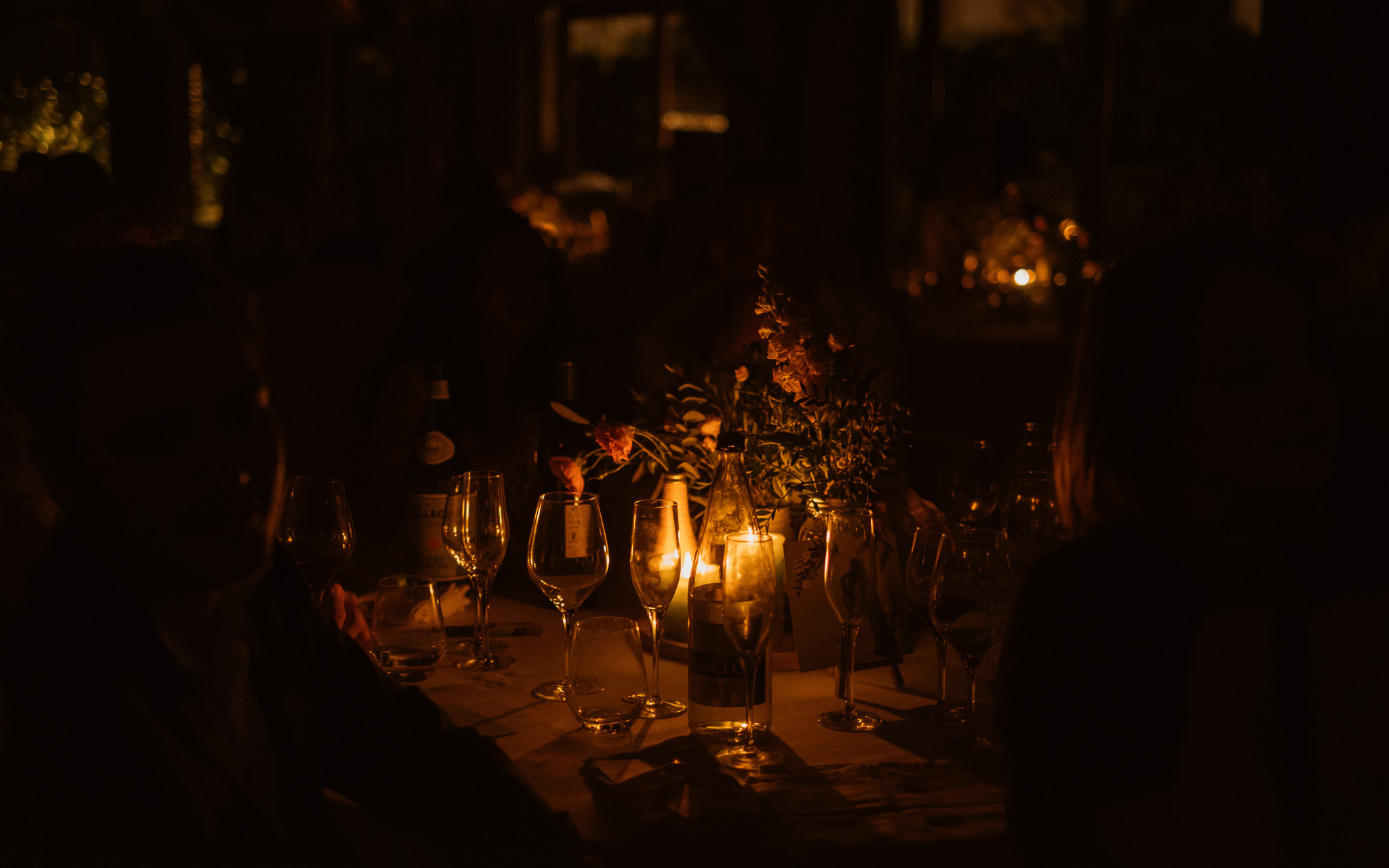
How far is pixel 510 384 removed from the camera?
2.46 m

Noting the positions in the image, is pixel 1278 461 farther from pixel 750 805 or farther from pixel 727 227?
pixel 727 227

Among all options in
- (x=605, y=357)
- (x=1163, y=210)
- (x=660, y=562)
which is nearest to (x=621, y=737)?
(x=660, y=562)

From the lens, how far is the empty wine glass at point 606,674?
1219 millimetres

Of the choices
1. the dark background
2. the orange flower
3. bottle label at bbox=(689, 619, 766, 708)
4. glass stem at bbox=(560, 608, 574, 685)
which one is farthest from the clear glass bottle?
the dark background

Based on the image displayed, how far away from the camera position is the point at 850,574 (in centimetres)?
127

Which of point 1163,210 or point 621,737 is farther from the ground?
point 1163,210

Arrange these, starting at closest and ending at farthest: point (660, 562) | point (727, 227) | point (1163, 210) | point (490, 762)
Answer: point (490, 762) → point (660, 562) → point (727, 227) → point (1163, 210)

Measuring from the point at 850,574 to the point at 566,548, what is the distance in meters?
0.35

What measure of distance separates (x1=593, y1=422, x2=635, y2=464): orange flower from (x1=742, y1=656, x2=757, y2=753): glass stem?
0.38 metres

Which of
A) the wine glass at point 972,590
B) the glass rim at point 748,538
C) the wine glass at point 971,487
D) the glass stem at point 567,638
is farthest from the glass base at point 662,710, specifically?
the wine glass at point 971,487

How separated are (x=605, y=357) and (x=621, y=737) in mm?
3024

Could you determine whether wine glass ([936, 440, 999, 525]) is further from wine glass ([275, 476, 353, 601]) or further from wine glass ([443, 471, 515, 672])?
wine glass ([275, 476, 353, 601])

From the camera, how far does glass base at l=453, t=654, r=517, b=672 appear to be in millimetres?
1442

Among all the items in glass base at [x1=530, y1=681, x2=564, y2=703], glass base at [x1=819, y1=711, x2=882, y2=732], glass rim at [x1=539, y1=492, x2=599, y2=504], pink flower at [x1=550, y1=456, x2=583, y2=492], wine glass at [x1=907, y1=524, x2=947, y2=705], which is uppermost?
pink flower at [x1=550, y1=456, x2=583, y2=492]
